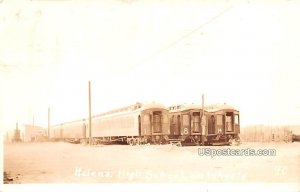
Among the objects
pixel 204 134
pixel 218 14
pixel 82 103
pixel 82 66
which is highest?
pixel 218 14

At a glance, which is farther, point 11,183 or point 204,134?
point 204,134

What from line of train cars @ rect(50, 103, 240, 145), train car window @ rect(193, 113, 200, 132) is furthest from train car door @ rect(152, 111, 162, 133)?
train car window @ rect(193, 113, 200, 132)

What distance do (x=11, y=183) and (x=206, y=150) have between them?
1.64 metres

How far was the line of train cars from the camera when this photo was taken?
4.41m

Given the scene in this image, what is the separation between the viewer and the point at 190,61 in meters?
4.38

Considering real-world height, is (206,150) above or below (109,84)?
below

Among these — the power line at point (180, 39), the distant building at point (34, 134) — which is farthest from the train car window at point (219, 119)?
the distant building at point (34, 134)

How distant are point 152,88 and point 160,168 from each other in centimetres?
68

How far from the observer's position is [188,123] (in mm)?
4746

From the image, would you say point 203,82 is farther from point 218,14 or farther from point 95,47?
point 95,47

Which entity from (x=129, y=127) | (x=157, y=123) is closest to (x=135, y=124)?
(x=129, y=127)

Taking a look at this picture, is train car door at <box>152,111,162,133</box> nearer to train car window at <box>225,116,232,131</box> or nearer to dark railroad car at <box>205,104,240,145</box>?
dark railroad car at <box>205,104,240,145</box>

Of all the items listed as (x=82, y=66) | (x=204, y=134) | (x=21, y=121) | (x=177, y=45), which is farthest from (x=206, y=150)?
(x=21, y=121)

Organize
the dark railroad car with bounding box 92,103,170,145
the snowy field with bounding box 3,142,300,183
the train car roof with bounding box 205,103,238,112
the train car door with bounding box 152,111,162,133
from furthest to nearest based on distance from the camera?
the train car door with bounding box 152,111,162,133 → the dark railroad car with bounding box 92,103,170,145 → the train car roof with bounding box 205,103,238,112 → the snowy field with bounding box 3,142,300,183
